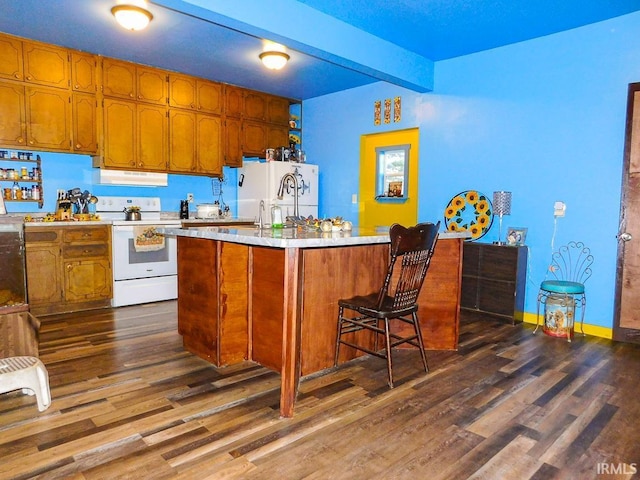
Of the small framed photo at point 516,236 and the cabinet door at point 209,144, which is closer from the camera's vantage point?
the small framed photo at point 516,236

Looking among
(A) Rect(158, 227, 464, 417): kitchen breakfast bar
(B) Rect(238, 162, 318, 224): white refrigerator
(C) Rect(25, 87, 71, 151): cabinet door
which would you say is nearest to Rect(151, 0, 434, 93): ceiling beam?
(A) Rect(158, 227, 464, 417): kitchen breakfast bar

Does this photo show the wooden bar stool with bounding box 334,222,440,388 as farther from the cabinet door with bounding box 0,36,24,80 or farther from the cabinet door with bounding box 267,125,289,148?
the cabinet door with bounding box 0,36,24,80

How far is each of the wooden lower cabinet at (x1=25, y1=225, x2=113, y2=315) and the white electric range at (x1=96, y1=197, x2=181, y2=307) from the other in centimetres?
10

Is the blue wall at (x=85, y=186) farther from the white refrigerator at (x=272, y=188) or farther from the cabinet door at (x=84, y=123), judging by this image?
the white refrigerator at (x=272, y=188)

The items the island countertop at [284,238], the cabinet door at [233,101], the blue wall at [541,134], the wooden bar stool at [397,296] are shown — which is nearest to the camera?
the island countertop at [284,238]

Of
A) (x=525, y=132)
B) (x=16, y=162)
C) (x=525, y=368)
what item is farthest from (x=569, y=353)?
(x=16, y=162)

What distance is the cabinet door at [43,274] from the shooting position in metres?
4.02

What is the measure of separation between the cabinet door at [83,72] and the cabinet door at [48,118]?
15cm

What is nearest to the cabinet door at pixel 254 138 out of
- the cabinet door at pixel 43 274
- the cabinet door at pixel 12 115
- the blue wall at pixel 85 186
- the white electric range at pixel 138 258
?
the blue wall at pixel 85 186

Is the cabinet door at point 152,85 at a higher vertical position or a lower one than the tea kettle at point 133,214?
higher

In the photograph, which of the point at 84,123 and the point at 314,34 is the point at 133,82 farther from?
the point at 314,34

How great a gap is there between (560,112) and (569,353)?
2.17 m

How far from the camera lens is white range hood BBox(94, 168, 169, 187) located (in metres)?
4.73

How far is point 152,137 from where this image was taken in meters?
4.94
